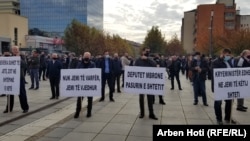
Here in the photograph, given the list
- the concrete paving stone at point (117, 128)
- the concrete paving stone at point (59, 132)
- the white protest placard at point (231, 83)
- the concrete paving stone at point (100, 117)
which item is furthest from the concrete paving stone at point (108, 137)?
the white protest placard at point (231, 83)

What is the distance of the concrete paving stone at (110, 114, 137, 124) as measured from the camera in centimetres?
938

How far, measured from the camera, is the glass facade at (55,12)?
135375 mm

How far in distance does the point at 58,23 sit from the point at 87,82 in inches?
5167

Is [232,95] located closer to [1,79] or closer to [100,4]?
[1,79]

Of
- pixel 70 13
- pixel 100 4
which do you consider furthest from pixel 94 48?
pixel 100 4

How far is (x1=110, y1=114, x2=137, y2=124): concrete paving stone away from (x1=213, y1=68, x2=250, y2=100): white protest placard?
2514 mm

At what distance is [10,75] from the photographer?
10453 millimetres

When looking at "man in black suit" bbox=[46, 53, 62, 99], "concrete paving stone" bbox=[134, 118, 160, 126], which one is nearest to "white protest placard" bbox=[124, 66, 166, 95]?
"concrete paving stone" bbox=[134, 118, 160, 126]

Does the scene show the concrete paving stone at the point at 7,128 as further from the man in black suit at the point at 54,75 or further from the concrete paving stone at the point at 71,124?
the man in black suit at the point at 54,75

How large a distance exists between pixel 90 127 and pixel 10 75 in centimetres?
352

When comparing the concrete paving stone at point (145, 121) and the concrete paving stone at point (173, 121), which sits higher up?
the concrete paving stone at point (145, 121)

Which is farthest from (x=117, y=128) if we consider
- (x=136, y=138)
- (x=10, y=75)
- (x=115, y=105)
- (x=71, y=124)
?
(x=10, y=75)

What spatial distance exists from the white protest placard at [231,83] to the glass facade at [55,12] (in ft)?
422

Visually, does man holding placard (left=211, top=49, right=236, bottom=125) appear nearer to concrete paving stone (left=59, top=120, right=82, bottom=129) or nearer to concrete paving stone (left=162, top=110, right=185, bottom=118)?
concrete paving stone (left=162, top=110, right=185, bottom=118)
